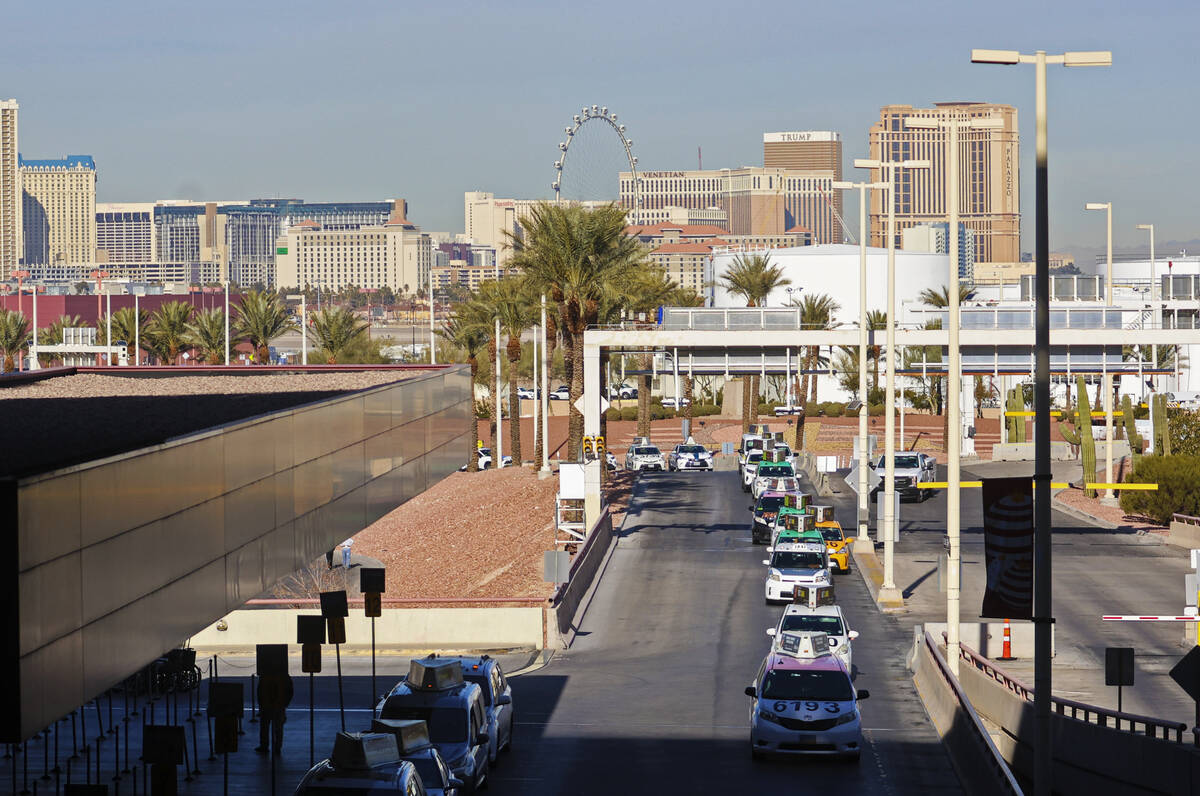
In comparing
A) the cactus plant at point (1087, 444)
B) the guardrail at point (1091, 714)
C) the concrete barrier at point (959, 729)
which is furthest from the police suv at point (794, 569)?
the cactus plant at point (1087, 444)

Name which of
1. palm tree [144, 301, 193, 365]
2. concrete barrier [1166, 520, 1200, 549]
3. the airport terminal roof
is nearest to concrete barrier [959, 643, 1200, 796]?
the airport terminal roof

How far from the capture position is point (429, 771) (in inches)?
738

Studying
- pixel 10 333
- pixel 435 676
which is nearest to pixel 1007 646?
pixel 435 676

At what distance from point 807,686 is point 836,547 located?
2137 cm

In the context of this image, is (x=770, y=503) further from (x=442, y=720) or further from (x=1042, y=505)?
(x=1042, y=505)

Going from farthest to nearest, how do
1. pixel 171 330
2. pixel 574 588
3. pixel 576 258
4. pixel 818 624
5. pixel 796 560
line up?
pixel 171 330
pixel 576 258
pixel 796 560
pixel 574 588
pixel 818 624

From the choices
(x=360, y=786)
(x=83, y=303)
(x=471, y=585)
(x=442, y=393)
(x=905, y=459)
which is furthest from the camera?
(x=83, y=303)

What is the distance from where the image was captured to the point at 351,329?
8875 centimetres

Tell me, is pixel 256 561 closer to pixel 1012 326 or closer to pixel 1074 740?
pixel 1074 740

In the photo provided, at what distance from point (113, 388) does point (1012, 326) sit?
3298 centimetres

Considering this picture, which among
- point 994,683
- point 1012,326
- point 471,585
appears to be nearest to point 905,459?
point 1012,326

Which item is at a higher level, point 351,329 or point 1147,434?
point 351,329

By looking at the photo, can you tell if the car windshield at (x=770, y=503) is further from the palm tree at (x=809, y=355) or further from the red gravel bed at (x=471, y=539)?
the palm tree at (x=809, y=355)

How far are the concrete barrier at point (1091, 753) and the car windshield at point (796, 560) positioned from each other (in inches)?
419
